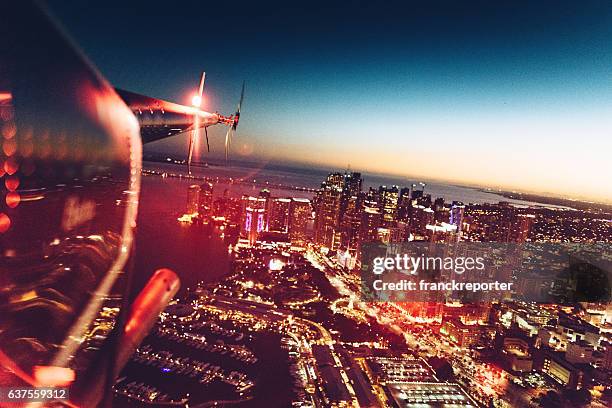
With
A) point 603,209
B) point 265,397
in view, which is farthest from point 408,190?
point 265,397

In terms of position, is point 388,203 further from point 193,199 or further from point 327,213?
point 193,199

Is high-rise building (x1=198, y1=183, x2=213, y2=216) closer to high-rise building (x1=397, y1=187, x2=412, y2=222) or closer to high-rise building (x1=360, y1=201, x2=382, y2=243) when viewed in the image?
high-rise building (x1=360, y1=201, x2=382, y2=243)

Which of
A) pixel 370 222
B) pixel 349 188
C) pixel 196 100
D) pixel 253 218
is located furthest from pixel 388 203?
pixel 196 100

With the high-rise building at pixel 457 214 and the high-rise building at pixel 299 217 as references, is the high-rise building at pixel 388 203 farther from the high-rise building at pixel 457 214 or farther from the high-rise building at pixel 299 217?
the high-rise building at pixel 299 217

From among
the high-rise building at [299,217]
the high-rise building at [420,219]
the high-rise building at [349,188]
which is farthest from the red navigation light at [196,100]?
the high-rise building at [299,217]

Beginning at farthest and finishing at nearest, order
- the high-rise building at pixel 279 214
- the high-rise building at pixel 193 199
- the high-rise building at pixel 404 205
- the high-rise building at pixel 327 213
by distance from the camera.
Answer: the high-rise building at pixel 279 214 < the high-rise building at pixel 327 213 < the high-rise building at pixel 193 199 < the high-rise building at pixel 404 205

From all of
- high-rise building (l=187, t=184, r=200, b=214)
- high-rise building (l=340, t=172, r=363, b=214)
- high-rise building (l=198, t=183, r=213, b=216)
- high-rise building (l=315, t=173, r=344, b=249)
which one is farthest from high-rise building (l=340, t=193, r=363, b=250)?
high-rise building (l=187, t=184, r=200, b=214)
